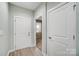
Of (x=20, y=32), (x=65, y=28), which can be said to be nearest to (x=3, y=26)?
(x=20, y=32)

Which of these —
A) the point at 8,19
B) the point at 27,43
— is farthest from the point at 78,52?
the point at 8,19

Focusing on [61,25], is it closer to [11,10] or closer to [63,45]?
[63,45]

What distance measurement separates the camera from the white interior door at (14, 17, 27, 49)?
0.95m

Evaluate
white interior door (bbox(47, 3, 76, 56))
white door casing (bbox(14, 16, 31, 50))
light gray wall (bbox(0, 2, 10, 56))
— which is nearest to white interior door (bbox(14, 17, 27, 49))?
white door casing (bbox(14, 16, 31, 50))

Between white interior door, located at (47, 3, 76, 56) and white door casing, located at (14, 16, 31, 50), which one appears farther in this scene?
white door casing, located at (14, 16, 31, 50)

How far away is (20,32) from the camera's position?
0.96 meters

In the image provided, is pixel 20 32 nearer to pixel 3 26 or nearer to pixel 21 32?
pixel 21 32

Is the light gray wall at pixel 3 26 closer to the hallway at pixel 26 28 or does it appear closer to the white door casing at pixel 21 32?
the hallway at pixel 26 28

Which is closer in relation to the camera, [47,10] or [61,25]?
[61,25]

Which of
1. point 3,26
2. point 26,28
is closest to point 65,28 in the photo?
point 26,28

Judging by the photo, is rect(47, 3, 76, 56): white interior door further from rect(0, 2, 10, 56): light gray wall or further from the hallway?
rect(0, 2, 10, 56): light gray wall

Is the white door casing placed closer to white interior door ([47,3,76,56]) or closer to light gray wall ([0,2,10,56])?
light gray wall ([0,2,10,56])

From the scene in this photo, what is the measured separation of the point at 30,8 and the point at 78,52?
0.81 m

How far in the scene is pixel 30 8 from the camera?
3.13 ft
